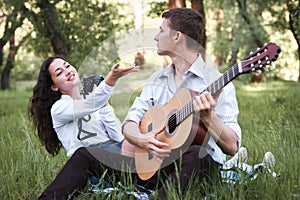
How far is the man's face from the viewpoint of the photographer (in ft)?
9.95

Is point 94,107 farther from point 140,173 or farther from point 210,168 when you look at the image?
point 210,168

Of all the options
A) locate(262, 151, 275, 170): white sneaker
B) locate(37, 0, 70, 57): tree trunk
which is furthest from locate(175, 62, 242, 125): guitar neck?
locate(37, 0, 70, 57): tree trunk

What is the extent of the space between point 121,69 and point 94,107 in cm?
31

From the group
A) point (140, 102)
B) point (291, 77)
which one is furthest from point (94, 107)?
point (291, 77)

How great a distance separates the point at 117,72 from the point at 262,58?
90 centimetres

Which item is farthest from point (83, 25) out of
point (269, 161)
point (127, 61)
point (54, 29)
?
point (269, 161)

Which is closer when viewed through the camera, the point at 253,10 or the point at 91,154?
the point at 91,154

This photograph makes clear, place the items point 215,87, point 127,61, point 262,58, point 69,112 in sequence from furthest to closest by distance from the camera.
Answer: point 127,61
point 69,112
point 215,87
point 262,58

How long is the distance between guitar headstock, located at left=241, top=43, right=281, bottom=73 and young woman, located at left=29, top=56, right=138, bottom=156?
83 centimetres

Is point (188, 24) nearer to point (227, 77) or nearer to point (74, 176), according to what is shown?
point (227, 77)

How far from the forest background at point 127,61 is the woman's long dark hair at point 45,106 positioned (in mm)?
169

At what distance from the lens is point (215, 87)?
2.54 metres

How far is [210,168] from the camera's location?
2766 mm

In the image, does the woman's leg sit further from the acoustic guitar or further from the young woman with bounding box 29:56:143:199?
the acoustic guitar
